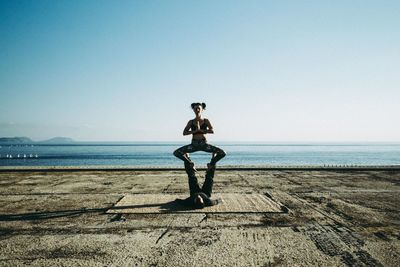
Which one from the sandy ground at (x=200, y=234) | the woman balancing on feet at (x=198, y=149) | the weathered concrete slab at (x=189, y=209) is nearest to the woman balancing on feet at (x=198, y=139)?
the woman balancing on feet at (x=198, y=149)

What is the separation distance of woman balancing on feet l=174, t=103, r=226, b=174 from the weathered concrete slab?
2.92ft

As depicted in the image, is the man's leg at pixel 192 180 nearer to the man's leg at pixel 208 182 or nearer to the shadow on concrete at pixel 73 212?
the man's leg at pixel 208 182

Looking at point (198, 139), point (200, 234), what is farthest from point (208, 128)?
point (200, 234)

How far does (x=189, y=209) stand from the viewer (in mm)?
5305

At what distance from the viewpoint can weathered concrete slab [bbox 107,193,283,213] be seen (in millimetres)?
5094

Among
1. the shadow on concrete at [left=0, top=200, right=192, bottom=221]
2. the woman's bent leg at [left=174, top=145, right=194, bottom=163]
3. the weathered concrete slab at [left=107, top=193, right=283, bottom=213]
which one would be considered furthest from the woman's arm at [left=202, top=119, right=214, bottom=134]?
the shadow on concrete at [left=0, top=200, right=192, bottom=221]

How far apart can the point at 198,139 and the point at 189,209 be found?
4.82ft

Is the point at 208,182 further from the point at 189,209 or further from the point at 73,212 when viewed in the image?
the point at 73,212

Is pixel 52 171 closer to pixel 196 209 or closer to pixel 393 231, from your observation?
pixel 196 209

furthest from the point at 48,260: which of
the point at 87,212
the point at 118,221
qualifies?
the point at 87,212

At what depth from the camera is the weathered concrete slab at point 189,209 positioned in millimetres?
5094

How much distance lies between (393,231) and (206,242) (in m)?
2.73

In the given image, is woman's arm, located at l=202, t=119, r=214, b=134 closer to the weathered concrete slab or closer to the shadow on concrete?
the weathered concrete slab

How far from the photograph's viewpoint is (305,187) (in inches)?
320
